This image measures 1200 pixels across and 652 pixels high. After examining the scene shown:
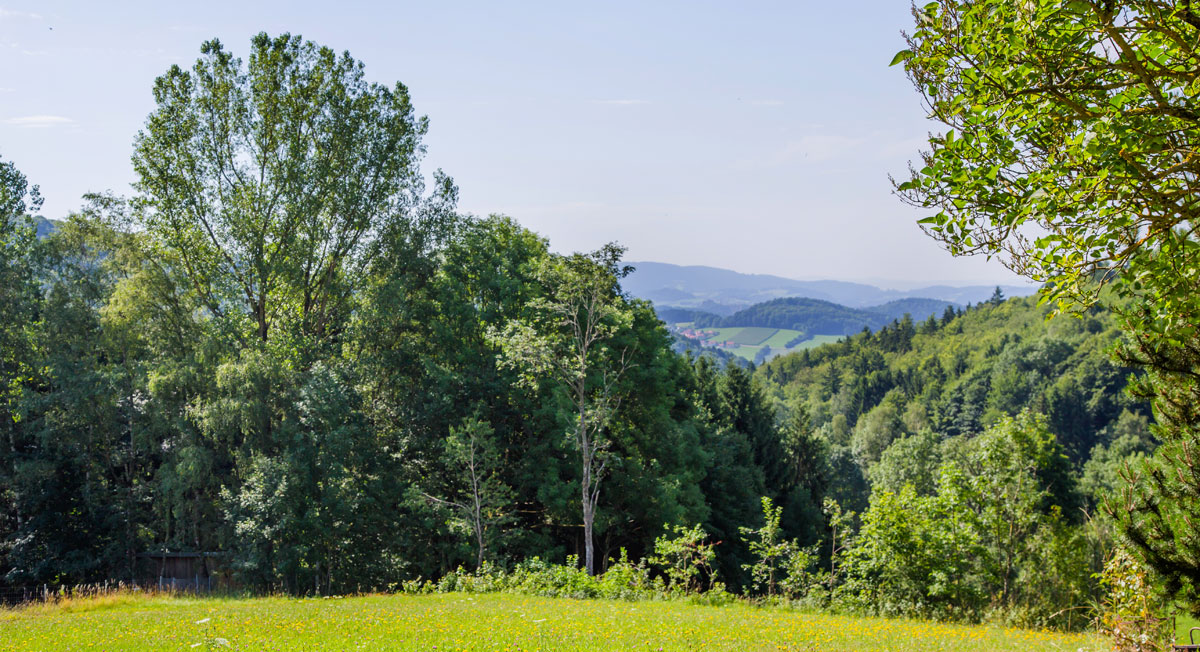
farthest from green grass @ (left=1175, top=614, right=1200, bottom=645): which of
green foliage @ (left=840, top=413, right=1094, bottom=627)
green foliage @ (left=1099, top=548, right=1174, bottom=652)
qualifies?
green foliage @ (left=840, top=413, right=1094, bottom=627)

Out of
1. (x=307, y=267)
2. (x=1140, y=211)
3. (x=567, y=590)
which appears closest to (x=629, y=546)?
(x=567, y=590)

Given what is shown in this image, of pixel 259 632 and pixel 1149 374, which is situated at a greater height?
pixel 1149 374

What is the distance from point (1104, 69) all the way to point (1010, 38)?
78 cm

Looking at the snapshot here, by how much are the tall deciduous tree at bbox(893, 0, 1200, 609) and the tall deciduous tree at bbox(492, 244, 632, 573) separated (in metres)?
19.7

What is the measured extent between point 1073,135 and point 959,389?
Result: 441 ft

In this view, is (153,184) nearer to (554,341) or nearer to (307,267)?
(307,267)

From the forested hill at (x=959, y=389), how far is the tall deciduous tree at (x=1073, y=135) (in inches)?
1959

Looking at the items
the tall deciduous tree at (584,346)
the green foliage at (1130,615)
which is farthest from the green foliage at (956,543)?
the tall deciduous tree at (584,346)

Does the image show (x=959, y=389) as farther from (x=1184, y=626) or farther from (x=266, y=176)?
(x=1184, y=626)

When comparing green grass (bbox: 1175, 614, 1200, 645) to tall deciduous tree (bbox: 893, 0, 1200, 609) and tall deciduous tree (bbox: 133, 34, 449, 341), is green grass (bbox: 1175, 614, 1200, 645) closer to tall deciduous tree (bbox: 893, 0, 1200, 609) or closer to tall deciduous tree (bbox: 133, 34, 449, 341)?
tall deciduous tree (bbox: 893, 0, 1200, 609)

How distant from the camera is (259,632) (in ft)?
35.7

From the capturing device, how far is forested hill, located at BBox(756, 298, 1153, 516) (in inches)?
3095

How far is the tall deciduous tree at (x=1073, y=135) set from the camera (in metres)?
4.89

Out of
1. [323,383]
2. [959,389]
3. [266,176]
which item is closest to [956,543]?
[323,383]
